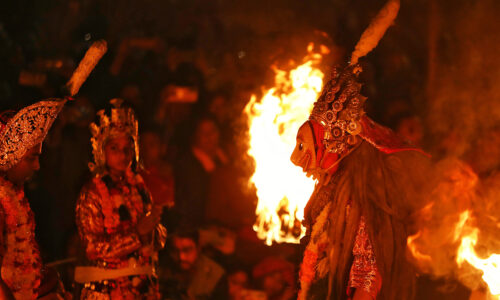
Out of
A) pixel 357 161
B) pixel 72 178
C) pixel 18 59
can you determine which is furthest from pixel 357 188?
pixel 18 59

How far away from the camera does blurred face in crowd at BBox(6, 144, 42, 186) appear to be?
3.58 meters

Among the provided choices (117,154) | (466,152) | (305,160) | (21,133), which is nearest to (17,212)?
(21,133)

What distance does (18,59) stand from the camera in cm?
643

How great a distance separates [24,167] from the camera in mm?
3615

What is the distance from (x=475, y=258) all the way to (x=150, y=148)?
152 inches

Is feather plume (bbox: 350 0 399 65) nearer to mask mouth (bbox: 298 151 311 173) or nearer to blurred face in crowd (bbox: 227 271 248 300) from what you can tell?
mask mouth (bbox: 298 151 311 173)

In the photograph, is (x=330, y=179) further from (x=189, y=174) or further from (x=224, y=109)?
(x=224, y=109)

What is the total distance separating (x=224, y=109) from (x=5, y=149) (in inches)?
158

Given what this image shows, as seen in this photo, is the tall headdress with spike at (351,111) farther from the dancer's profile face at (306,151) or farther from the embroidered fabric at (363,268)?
the embroidered fabric at (363,268)

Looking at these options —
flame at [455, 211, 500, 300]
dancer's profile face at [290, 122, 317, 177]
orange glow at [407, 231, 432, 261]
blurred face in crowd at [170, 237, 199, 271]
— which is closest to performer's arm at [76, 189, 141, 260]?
dancer's profile face at [290, 122, 317, 177]

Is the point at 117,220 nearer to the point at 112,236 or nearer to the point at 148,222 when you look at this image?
the point at 112,236

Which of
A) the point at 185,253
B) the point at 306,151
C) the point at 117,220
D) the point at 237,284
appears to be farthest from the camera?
the point at 185,253

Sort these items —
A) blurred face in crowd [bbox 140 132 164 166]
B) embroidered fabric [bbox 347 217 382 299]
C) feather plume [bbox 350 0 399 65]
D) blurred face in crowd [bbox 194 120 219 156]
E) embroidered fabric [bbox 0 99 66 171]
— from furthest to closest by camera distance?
1. blurred face in crowd [bbox 194 120 219 156]
2. blurred face in crowd [bbox 140 132 164 166]
3. embroidered fabric [bbox 0 99 66 171]
4. feather plume [bbox 350 0 399 65]
5. embroidered fabric [bbox 347 217 382 299]

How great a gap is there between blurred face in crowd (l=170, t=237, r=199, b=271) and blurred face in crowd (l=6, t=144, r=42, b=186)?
2.52 meters
